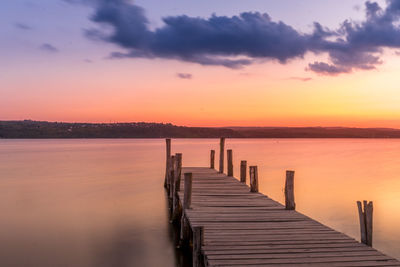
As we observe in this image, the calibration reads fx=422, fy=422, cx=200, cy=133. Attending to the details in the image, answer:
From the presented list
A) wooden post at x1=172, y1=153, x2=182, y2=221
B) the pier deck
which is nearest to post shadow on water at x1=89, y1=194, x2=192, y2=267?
wooden post at x1=172, y1=153, x2=182, y2=221

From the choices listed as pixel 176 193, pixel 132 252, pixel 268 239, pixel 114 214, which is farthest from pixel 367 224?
pixel 114 214

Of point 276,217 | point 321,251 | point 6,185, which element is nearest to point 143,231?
point 276,217

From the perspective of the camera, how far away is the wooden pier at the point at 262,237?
6652 mm

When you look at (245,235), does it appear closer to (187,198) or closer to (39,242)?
(187,198)

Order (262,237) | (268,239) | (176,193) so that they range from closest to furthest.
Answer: (268,239), (262,237), (176,193)

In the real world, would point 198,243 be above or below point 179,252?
above

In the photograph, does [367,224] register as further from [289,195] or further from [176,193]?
[176,193]

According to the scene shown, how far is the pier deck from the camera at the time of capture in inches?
261

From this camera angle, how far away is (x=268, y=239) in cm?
788

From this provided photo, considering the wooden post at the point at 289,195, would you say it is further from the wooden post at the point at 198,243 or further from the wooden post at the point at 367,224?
the wooden post at the point at 198,243

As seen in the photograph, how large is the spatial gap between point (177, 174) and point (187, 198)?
A: 474cm

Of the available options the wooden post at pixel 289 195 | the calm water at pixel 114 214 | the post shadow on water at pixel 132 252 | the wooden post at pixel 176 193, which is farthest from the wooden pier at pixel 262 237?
the wooden post at pixel 176 193

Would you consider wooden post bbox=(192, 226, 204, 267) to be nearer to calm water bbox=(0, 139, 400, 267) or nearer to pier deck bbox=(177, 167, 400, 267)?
pier deck bbox=(177, 167, 400, 267)

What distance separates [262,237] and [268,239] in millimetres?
180
